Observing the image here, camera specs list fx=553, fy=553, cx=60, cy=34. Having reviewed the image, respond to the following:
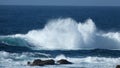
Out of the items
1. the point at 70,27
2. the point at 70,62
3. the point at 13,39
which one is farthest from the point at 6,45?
the point at 70,62

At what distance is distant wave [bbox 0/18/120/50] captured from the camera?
186ft

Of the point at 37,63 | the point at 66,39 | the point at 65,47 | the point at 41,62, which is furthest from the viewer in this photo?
the point at 66,39

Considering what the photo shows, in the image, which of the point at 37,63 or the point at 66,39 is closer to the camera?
the point at 37,63

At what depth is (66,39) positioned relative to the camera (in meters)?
57.7

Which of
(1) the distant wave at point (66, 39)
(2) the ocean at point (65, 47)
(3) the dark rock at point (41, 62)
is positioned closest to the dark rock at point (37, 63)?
(3) the dark rock at point (41, 62)

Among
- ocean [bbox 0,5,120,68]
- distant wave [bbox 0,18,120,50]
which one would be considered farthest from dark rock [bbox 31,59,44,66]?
distant wave [bbox 0,18,120,50]

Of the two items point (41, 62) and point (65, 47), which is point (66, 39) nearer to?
point (65, 47)

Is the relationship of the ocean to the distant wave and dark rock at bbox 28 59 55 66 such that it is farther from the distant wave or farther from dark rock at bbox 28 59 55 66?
dark rock at bbox 28 59 55 66

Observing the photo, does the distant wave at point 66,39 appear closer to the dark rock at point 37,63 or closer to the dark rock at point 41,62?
the dark rock at point 41,62

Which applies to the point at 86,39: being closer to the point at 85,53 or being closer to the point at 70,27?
the point at 70,27

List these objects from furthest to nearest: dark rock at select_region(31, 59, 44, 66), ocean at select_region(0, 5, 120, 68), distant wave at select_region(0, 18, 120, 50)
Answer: distant wave at select_region(0, 18, 120, 50) < ocean at select_region(0, 5, 120, 68) < dark rock at select_region(31, 59, 44, 66)

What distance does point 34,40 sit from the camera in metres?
59.2

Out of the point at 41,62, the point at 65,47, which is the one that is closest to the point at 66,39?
the point at 65,47

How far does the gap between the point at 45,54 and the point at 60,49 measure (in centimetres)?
524
